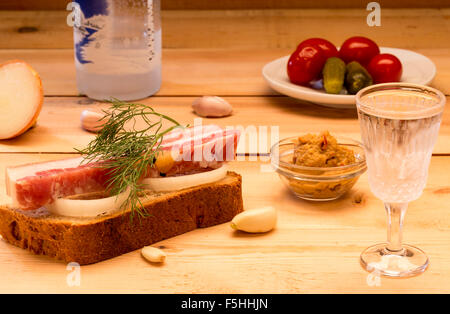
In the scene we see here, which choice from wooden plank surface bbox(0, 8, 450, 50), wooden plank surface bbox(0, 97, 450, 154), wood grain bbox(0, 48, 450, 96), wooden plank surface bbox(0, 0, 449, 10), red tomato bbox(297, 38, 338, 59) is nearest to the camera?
wooden plank surface bbox(0, 97, 450, 154)

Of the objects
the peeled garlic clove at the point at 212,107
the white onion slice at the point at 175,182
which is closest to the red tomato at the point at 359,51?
the peeled garlic clove at the point at 212,107

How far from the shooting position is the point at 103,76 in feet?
6.81

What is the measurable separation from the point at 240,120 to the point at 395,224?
0.79m

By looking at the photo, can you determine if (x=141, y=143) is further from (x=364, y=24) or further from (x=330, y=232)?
(x=364, y=24)

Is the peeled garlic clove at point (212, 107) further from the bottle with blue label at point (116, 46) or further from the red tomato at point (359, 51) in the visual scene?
the red tomato at point (359, 51)

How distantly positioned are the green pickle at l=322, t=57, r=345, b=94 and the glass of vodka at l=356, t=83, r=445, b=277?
0.74 m

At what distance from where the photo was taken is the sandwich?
1281mm

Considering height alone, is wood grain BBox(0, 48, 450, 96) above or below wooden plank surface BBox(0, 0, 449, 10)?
below

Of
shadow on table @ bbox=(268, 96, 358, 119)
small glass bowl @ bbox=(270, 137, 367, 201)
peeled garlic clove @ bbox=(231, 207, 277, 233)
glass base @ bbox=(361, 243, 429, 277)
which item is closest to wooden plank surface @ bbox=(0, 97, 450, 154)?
shadow on table @ bbox=(268, 96, 358, 119)

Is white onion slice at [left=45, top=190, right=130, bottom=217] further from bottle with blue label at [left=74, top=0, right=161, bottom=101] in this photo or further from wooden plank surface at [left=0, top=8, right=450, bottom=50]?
wooden plank surface at [left=0, top=8, right=450, bottom=50]

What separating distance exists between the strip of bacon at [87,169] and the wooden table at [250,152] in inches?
4.7

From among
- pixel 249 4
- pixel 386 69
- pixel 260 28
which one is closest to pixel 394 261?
pixel 386 69

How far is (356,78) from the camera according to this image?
2004 mm

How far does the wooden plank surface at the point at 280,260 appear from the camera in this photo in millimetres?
1216
